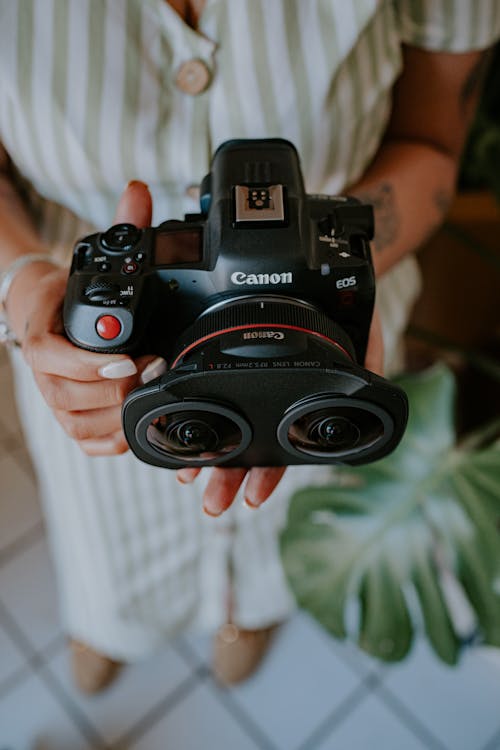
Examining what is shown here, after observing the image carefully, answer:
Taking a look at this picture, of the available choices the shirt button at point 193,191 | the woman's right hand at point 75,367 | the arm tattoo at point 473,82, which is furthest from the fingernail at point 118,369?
the arm tattoo at point 473,82

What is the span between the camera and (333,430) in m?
0.52

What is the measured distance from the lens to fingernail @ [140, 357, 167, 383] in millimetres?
517

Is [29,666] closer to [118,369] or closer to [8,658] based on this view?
[8,658]

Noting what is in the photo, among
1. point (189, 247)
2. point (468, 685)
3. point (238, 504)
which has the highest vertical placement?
point (189, 247)

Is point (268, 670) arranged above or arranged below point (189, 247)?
below

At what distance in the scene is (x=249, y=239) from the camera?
49cm

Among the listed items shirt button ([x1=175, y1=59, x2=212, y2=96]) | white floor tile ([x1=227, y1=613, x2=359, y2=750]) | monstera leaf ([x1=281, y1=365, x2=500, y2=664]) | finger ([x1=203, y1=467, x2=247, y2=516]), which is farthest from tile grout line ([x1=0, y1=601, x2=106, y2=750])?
shirt button ([x1=175, y1=59, x2=212, y2=96])

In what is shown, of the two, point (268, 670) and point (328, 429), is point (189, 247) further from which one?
point (268, 670)

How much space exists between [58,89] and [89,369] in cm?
30

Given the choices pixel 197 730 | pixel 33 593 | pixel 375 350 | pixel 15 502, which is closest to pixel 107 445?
pixel 375 350

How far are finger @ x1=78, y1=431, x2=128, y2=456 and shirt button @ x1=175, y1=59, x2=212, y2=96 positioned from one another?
0.34 meters

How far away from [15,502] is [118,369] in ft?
3.95

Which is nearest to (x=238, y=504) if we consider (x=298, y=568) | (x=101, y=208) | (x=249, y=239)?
(x=298, y=568)

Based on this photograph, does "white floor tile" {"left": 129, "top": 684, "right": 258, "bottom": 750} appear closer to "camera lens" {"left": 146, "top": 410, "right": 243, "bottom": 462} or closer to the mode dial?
"camera lens" {"left": 146, "top": 410, "right": 243, "bottom": 462}
